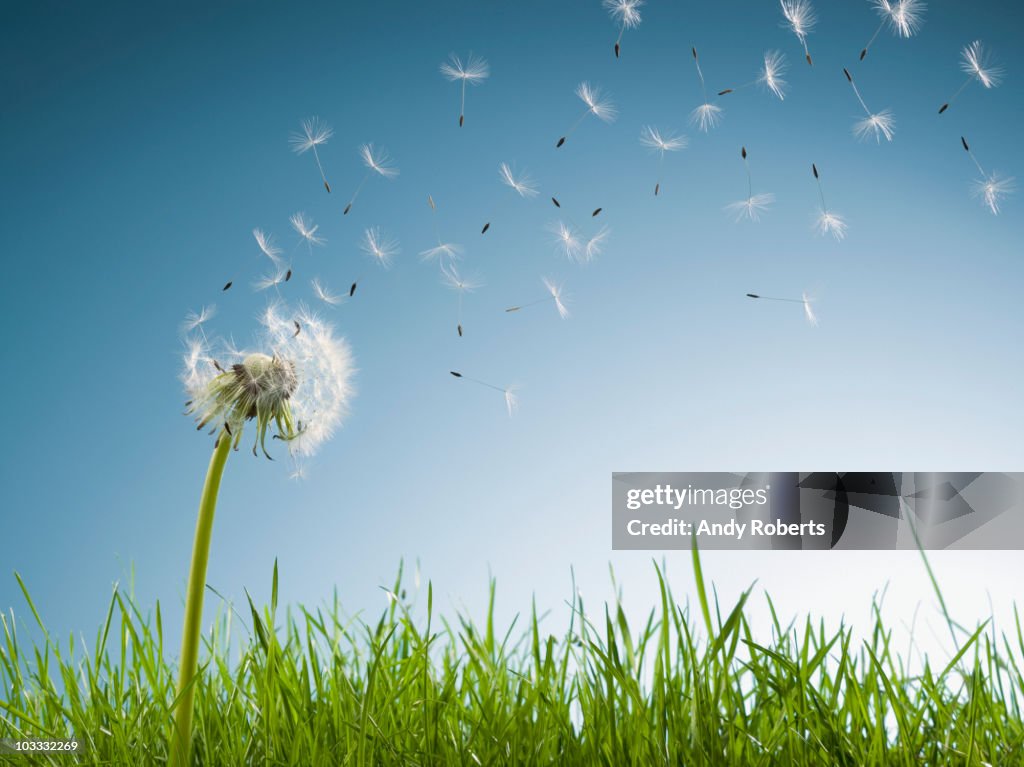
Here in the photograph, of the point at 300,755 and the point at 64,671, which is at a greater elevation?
the point at 64,671

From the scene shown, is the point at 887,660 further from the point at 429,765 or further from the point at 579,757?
the point at 429,765

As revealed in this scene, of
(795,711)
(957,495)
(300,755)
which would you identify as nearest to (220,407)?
(300,755)

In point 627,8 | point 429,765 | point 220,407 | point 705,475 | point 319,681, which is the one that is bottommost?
point 429,765

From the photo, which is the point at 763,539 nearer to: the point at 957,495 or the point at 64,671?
the point at 957,495

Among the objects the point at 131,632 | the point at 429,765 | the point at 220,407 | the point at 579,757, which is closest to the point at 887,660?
the point at 579,757

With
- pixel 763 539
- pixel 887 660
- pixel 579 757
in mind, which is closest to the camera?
pixel 579 757

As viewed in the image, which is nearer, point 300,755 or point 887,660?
point 300,755

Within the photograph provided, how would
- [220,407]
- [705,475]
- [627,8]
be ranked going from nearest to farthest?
[220,407] → [627,8] → [705,475]
